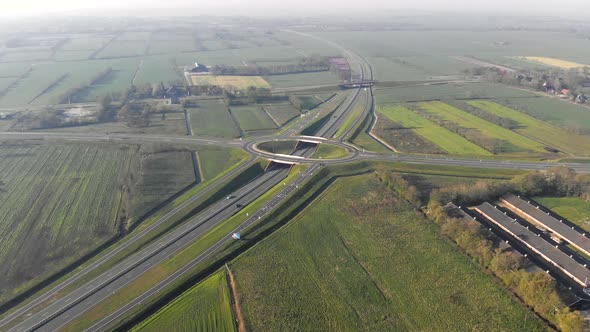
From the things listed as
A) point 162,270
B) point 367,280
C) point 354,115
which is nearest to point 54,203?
point 162,270

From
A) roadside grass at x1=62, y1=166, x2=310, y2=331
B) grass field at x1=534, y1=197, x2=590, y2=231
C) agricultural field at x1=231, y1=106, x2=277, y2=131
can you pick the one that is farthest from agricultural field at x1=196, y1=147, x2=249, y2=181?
grass field at x1=534, y1=197, x2=590, y2=231

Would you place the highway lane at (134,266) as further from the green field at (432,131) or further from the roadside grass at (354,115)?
the green field at (432,131)

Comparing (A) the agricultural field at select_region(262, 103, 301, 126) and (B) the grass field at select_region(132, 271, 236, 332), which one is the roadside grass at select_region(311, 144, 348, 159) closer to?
(A) the agricultural field at select_region(262, 103, 301, 126)

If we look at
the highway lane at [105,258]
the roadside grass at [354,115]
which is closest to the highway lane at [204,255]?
the highway lane at [105,258]

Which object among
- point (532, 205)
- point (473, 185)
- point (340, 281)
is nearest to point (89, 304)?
point (340, 281)

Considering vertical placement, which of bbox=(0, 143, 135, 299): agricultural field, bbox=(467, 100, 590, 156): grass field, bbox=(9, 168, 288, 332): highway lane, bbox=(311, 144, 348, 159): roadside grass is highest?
bbox=(467, 100, 590, 156): grass field

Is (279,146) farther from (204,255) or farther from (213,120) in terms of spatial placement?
(204,255)

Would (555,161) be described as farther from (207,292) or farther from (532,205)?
(207,292)
